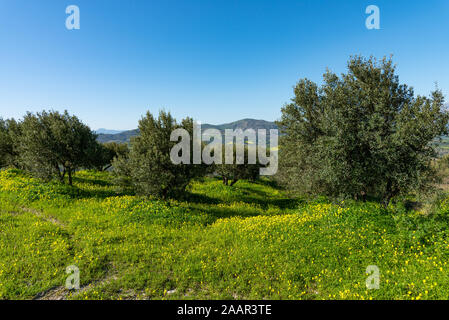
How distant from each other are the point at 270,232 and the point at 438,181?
45.8ft

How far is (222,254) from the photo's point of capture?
1007 cm

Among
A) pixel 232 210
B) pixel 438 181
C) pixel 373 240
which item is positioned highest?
pixel 438 181

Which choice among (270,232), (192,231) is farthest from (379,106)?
(192,231)

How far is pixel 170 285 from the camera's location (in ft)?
26.0

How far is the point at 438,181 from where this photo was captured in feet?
47.9

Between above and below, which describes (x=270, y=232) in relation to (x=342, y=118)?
below

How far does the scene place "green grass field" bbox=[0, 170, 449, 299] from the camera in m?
7.38

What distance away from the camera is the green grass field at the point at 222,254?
24.2ft

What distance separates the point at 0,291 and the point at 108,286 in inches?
147
